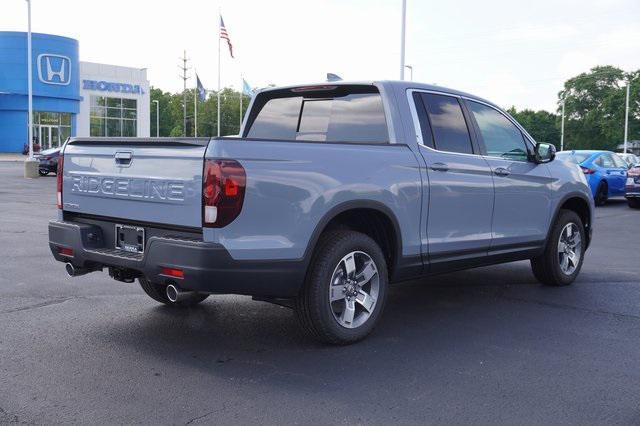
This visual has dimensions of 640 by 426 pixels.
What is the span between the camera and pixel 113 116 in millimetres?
61344

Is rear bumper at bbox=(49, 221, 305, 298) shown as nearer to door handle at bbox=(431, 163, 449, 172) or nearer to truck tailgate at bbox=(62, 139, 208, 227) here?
truck tailgate at bbox=(62, 139, 208, 227)

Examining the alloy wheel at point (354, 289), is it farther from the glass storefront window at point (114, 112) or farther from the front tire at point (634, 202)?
the glass storefront window at point (114, 112)

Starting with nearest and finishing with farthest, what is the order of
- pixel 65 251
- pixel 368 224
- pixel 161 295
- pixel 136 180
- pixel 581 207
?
pixel 136 180, pixel 65 251, pixel 368 224, pixel 161 295, pixel 581 207

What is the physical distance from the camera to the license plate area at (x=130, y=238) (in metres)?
4.63

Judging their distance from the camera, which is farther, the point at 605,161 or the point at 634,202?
the point at 605,161

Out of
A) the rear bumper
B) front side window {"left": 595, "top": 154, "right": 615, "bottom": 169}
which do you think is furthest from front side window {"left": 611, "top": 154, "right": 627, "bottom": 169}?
the rear bumper

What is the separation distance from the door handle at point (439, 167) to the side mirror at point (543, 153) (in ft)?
5.09

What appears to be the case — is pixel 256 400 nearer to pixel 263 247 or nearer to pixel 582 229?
pixel 263 247

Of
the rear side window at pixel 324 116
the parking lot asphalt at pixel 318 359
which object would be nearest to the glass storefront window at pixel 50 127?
the parking lot asphalt at pixel 318 359

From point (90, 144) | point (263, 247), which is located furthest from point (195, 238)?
point (90, 144)

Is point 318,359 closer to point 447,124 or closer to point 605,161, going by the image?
point 447,124

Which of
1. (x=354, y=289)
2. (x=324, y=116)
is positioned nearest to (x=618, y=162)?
(x=324, y=116)

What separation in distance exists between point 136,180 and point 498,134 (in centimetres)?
342

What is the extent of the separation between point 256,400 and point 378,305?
1504mm
